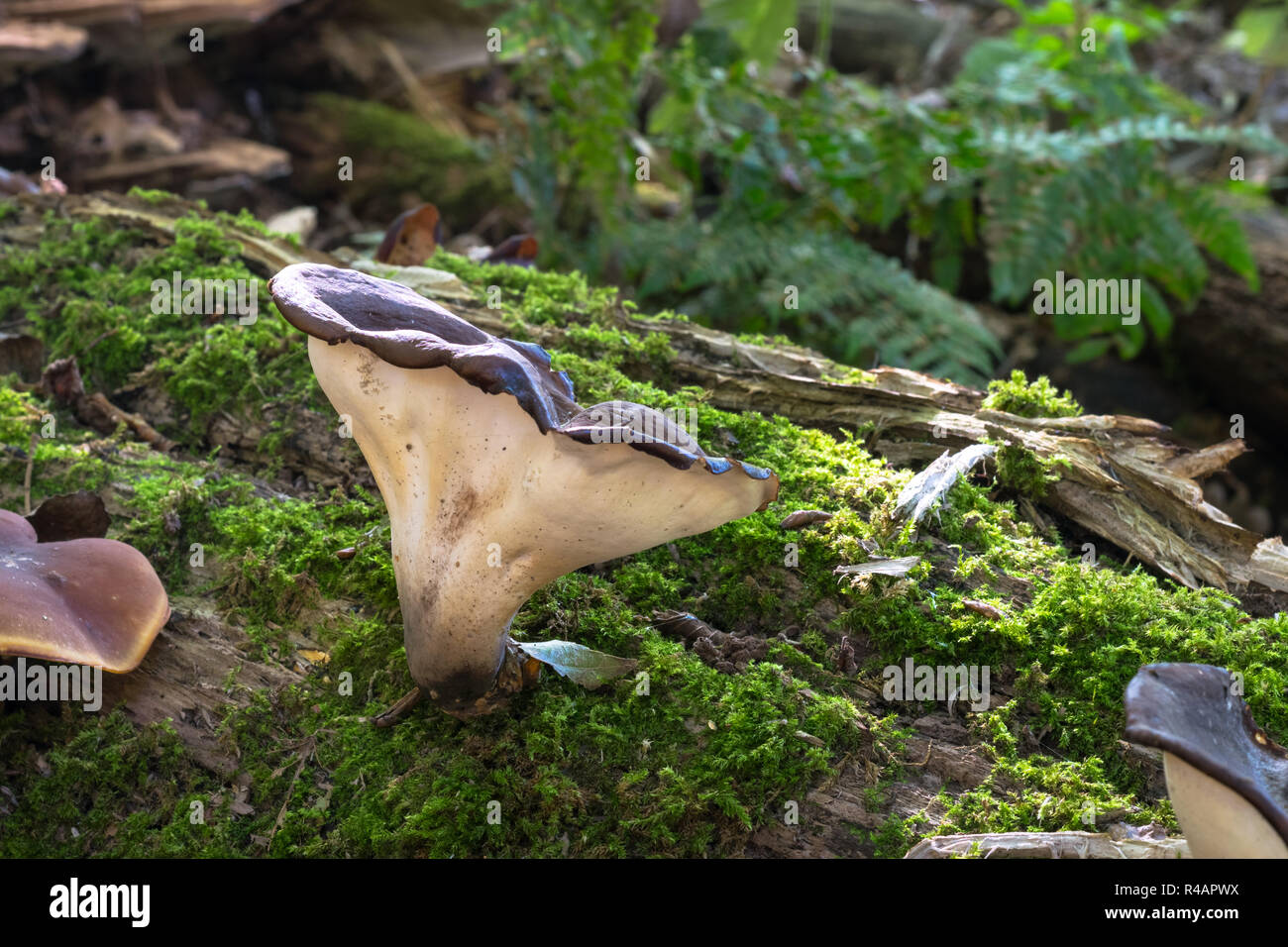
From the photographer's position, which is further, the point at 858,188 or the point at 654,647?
the point at 858,188

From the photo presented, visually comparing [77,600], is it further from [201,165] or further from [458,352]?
[201,165]

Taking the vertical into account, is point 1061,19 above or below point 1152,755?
above

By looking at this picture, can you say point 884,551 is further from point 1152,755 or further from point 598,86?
point 598,86

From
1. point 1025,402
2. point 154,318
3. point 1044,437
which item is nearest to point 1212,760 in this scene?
point 1044,437

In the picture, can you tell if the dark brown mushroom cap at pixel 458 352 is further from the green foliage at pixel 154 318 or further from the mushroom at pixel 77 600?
the green foliage at pixel 154 318
